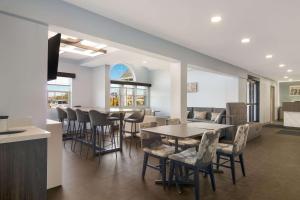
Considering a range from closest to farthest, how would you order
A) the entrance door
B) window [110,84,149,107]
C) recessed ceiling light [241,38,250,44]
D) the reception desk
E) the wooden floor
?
the wooden floor → recessed ceiling light [241,38,250,44] → window [110,84,149,107] → the reception desk → the entrance door

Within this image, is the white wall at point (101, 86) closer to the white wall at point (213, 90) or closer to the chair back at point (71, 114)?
the chair back at point (71, 114)

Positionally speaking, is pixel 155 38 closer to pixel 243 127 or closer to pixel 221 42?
pixel 221 42

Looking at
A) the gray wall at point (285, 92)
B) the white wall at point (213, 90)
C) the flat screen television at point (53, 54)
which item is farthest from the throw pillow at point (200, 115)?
the gray wall at point (285, 92)

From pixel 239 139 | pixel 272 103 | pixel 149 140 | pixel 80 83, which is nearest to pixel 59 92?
pixel 80 83

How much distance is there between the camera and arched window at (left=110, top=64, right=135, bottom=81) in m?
8.16

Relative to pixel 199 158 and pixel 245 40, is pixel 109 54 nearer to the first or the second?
pixel 245 40

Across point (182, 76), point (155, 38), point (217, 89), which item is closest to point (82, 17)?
point (155, 38)

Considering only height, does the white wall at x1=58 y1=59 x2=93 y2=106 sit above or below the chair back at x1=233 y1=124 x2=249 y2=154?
above

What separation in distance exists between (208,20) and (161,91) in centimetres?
654

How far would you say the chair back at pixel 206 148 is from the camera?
2352mm

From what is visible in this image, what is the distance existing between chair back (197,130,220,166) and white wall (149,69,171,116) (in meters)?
6.76

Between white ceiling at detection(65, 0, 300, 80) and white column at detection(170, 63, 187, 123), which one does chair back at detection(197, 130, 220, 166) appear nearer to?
white ceiling at detection(65, 0, 300, 80)

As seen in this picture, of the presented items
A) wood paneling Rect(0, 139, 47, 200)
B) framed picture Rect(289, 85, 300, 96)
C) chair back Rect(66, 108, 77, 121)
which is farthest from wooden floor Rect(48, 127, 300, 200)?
framed picture Rect(289, 85, 300, 96)

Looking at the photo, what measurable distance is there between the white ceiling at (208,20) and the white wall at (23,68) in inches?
30.0
